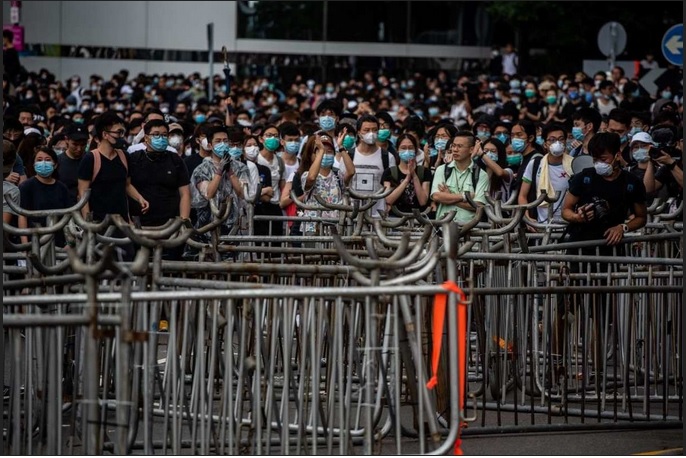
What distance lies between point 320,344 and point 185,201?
267 inches

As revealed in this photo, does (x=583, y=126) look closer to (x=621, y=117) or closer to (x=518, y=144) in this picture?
(x=621, y=117)

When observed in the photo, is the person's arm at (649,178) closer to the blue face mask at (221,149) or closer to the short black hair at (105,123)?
the blue face mask at (221,149)

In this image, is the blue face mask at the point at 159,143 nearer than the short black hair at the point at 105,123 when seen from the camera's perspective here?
No

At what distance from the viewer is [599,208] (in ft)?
36.0

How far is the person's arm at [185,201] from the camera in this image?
44.3ft

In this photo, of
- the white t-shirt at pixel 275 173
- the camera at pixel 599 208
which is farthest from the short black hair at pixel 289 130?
the camera at pixel 599 208

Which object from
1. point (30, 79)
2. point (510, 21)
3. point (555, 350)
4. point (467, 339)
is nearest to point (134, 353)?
point (467, 339)

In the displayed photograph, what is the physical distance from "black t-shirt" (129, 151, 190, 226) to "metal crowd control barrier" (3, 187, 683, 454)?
2.84m

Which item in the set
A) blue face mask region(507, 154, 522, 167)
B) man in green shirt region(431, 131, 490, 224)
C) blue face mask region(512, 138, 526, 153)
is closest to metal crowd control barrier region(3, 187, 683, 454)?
man in green shirt region(431, 131, 490, 224)

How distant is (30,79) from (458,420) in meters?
30.3

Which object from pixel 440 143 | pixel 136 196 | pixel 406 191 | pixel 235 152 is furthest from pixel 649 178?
pixel 136 196

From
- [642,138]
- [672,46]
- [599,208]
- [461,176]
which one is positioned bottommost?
[599,208]

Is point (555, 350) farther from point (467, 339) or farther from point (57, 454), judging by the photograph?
point (57, 454)

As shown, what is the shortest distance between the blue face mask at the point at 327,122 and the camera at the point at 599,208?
20.6 feet
